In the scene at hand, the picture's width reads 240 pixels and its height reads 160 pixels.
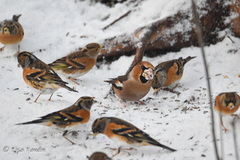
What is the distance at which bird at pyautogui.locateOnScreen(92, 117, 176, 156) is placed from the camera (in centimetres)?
326

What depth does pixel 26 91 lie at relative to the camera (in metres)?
5.46

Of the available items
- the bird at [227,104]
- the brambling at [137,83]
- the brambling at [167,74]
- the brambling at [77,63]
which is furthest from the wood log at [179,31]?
the bird at [227,104]

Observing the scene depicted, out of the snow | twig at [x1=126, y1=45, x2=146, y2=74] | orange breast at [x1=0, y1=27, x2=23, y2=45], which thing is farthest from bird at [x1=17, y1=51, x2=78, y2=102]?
orange breast at [x1=0, y1=27, x2=23, y2=45]

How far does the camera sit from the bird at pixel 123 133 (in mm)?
3260

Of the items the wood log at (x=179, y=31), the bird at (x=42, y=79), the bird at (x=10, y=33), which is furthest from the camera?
the bird at (x=10, y=33)

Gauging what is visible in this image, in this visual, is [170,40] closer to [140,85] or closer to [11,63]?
[140,85]

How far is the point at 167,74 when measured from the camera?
548 cm

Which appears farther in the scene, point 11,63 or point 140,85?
point 11,63

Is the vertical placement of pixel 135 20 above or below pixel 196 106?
above

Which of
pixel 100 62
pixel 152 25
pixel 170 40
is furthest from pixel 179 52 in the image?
pixel 100 62

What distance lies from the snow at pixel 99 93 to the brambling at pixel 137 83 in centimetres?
24

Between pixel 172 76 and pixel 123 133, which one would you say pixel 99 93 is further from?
pixel 123 133

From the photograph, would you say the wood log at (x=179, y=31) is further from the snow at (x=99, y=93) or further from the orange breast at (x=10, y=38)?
the orange breast at (x=10, y=38)

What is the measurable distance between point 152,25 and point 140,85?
1.90m
